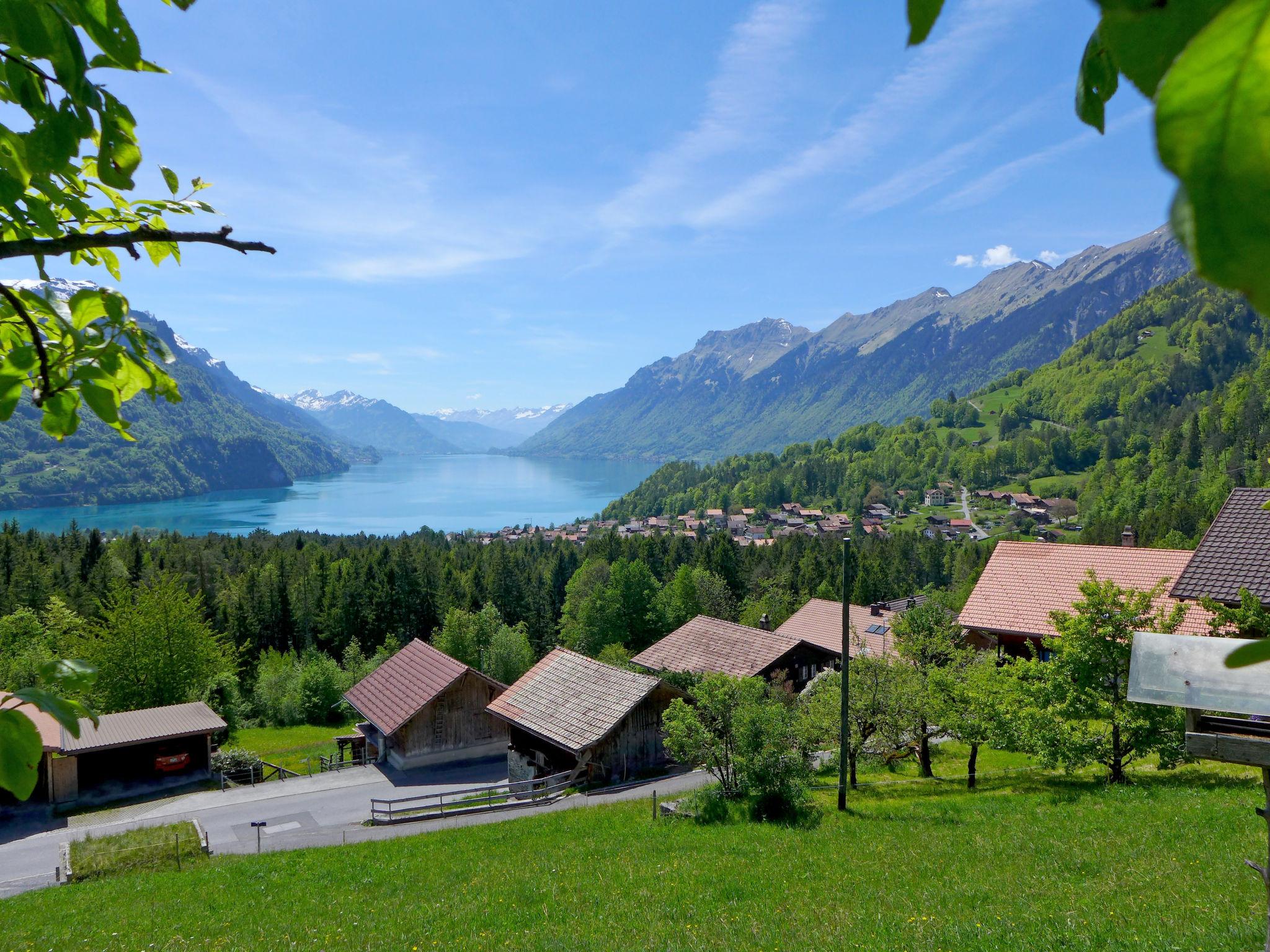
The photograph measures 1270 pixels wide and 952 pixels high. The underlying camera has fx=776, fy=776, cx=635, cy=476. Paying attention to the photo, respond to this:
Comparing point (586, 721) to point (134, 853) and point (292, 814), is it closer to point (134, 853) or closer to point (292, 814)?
point (292, 814)

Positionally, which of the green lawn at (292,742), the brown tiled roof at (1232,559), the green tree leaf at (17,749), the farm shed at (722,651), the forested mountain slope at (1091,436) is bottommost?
the green lawn at (292,742)

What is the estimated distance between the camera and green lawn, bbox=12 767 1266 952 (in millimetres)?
8312

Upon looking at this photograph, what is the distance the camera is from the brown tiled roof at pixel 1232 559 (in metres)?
15.5

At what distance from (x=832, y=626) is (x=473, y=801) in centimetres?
2196

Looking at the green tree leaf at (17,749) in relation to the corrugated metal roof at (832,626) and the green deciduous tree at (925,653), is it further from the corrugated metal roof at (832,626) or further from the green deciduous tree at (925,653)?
the corrugated metal roof at (832,626)

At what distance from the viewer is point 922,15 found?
0.46 metres

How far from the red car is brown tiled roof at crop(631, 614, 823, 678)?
15675 millimetres

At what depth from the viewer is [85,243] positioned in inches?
64.6

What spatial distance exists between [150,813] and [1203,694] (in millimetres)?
24457

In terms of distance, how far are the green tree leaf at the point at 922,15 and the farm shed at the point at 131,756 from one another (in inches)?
1092

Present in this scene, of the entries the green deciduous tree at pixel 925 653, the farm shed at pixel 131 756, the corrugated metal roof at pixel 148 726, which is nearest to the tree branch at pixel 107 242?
the green deciduous tree at pixel 925 653

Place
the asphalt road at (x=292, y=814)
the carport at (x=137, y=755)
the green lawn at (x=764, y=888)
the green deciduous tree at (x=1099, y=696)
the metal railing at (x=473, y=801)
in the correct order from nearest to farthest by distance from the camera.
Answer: the green lawn at (x=764, y=888), the green deciduous tree at (x=1099, y=696), the asphalt road at (x=292, y=814), the metal railing at (x=473, y=801), the carport at (x=137, y=755)

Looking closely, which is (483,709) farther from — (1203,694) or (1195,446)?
(1195,446)

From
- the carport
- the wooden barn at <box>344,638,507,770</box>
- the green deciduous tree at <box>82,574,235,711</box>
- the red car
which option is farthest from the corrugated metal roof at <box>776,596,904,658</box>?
the green deciduous tree at <box>82,574,235,711</box>
